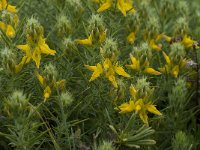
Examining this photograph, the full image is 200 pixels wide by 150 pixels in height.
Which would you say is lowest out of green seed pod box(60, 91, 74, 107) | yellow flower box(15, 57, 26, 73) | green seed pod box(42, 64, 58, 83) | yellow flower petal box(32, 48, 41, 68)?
green seed pod box(60, 91, 74, 107)

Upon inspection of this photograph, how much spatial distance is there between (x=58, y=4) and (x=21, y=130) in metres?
0.85

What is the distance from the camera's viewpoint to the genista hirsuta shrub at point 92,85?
1603mm

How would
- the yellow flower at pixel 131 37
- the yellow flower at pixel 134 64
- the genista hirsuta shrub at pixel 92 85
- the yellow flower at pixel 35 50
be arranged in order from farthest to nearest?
the yellow flower at pixel 131 37 < the yellow flower at pixel 134 64 < the yellow flower at pixel 35 50 < the genista hirsuta shrub at pixel 92 85

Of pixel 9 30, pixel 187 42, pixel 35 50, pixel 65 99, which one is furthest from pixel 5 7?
pixel 187 42

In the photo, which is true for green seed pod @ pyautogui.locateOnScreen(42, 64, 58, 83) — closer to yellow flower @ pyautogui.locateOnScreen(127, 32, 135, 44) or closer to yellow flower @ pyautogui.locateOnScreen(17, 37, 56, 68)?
yellow flower @ pyautogui.locateOnScreen(17, 37, 56, 68)

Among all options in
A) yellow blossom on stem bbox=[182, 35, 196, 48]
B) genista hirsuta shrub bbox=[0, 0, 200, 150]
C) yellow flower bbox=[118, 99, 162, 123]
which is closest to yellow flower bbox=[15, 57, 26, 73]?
genista hirsuta shrub bbox=[0, 0, 200, 150]

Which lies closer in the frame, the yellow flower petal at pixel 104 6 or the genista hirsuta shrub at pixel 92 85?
the genista hirsuta shrub at pixel 92 85

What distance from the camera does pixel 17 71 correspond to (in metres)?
1.68

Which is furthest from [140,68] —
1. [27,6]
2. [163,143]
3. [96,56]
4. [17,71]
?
[27,6]

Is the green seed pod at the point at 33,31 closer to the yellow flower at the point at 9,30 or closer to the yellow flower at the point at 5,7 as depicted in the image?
the yellow flower at the point at 9,30

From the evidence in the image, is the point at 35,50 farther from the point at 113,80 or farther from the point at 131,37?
the point at 131,37

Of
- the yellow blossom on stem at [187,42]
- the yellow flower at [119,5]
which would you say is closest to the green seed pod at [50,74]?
the yellow flower at [119,5]

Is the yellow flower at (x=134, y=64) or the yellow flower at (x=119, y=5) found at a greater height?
the yellow flower at (x=119, y=5)

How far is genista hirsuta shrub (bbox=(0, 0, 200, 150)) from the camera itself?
1.60 metres
